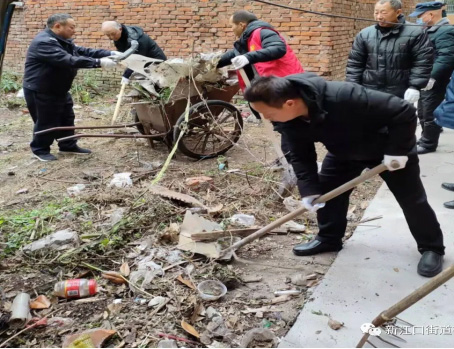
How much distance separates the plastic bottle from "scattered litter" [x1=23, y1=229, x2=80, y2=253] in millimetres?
437

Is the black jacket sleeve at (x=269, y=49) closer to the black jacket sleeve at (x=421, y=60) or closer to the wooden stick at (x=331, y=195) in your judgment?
the black jacket sleeve at (x=421, y=60)

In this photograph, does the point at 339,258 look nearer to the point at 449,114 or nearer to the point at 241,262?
the point at 241,262

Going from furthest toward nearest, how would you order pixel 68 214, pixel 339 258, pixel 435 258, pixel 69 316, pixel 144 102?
pixel 144 102 < pixel 68 214 < pixel 339 258 < pixel 435 258 < pixel 69 316

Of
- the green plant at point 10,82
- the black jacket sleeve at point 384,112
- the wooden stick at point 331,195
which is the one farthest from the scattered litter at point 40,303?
the green plant at point 10,82

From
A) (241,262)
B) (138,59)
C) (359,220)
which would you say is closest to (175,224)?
(241,262)

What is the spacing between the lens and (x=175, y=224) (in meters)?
3.56

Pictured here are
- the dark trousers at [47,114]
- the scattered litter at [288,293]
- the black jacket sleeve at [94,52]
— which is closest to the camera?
the scattered litter at [288,293]

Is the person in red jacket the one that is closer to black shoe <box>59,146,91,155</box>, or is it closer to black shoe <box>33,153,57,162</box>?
black shoe <box>59,146,91,155</box>

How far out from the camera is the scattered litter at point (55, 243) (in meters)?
3.22

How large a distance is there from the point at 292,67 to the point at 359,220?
68.3 inches

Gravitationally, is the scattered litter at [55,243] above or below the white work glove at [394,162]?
below

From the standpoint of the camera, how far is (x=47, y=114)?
218 inches

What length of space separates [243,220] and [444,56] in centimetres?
306

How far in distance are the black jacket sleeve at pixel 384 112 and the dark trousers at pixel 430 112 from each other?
3.04m
